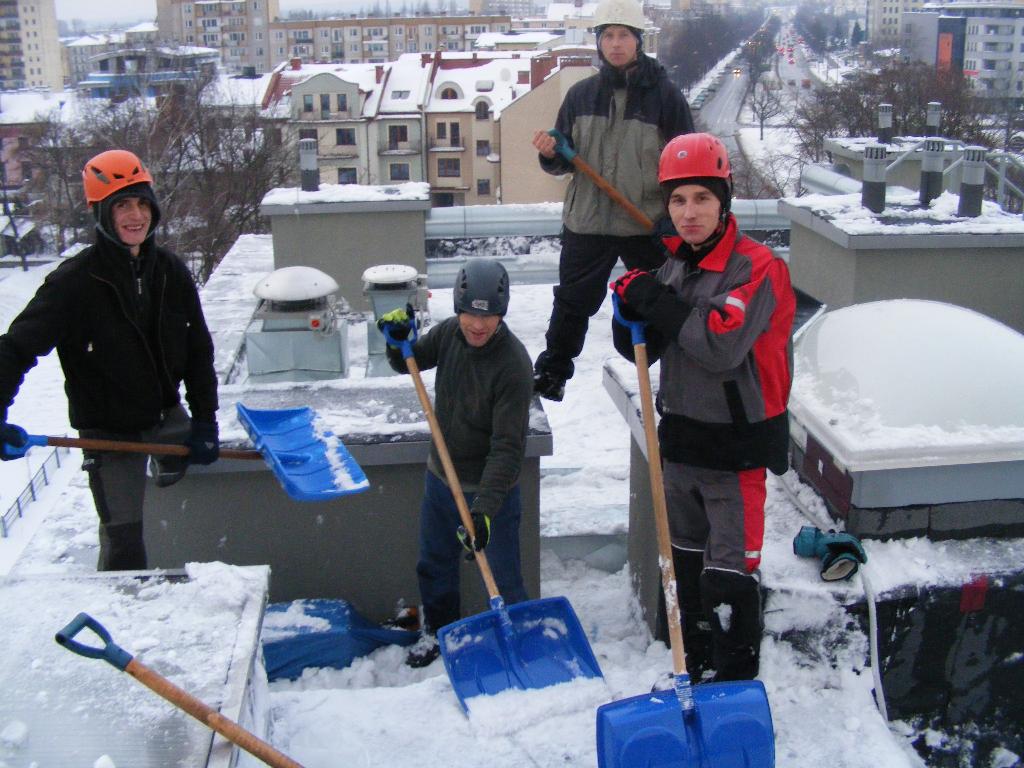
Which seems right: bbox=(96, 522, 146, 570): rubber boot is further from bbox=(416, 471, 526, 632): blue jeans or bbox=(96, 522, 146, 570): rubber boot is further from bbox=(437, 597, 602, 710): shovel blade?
bbox=(437, 597, 602, 710): shovel blade

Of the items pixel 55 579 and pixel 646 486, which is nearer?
pixel 55 579

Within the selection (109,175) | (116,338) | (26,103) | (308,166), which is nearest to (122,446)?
(116,338)

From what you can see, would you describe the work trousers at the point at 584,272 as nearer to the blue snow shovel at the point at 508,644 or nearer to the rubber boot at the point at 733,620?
the blue snow shovel at the point at 508,644

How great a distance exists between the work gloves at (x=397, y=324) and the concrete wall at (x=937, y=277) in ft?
14.8

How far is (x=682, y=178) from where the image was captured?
2988 mm

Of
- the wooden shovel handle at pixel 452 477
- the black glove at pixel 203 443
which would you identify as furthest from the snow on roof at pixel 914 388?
the black glove at pixel 203 443

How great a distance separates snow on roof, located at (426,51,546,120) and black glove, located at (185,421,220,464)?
3927cm

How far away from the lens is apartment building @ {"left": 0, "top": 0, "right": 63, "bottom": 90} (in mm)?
100375

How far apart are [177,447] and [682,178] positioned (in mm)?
1944

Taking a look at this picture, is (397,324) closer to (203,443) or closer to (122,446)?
(203,443)

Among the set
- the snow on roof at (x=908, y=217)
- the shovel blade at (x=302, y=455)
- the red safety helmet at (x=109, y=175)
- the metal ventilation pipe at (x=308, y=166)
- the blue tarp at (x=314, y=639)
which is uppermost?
the red safety helmet at (x=109, y=175)

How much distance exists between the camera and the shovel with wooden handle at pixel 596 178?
13.9ft

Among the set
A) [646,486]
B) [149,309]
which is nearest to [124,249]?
[149,309]

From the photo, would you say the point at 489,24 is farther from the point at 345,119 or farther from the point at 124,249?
the point at 124,249
